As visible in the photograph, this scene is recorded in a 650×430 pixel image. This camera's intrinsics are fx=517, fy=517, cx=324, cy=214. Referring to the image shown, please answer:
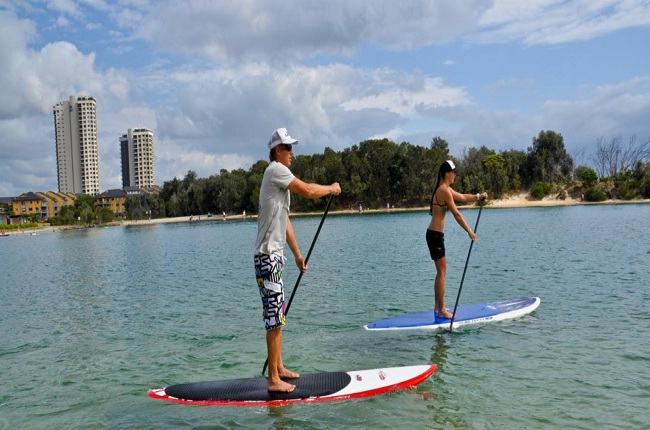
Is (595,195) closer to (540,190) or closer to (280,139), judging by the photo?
(540,190)

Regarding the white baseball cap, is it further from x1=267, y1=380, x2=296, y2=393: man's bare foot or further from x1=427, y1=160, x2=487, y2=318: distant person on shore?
x1=427, y1=160, x2=487, y2=318: distant person on shore

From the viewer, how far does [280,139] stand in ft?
20.0

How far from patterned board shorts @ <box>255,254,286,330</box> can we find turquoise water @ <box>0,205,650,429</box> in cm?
130

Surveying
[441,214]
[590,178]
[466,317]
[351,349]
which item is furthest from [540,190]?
[351,349]

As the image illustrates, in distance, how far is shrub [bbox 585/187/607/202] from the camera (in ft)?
294

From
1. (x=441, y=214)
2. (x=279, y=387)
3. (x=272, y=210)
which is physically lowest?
(x=279, y=387)

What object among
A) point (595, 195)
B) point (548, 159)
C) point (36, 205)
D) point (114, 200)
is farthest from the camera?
point (114, 200)

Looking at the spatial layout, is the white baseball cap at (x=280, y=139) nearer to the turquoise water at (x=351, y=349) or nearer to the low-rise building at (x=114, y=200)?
the turquoise water at (x=351, y=349)

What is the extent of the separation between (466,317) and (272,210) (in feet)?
18.5

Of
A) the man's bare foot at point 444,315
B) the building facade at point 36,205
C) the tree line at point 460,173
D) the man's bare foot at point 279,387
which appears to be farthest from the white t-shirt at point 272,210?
the building facade at point 36,205

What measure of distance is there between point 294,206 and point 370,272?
326ft

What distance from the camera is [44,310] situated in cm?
1526

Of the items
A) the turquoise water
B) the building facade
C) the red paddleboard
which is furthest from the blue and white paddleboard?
the building facade

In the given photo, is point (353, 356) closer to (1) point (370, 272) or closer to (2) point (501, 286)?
(2) point (501, 286)
